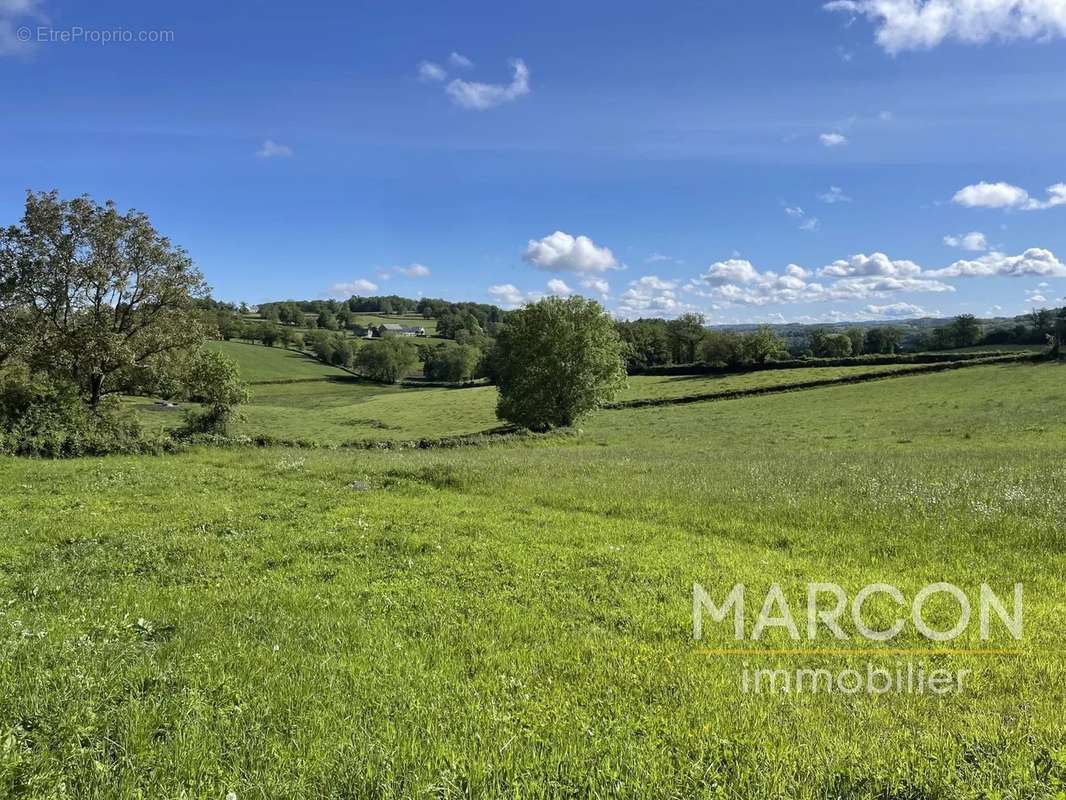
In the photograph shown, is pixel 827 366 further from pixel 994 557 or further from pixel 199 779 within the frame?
pixel 199 779

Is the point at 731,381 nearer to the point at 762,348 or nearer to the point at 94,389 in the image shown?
the point at 762,348

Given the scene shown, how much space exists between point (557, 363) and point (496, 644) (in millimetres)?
45048

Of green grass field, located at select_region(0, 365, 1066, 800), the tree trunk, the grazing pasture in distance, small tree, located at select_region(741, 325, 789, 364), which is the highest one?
small tree, located at select_region(741, 325, 789, 364)

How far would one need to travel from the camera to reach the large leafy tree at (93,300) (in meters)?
28.0

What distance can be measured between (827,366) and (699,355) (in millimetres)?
37786

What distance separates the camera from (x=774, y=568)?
9.66 metres

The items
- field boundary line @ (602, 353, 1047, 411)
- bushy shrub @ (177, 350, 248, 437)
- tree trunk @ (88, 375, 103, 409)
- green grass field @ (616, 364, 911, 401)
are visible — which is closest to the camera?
tree trunk @ (88, 375, 103, 409)

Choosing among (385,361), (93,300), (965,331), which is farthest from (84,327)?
(965,331)

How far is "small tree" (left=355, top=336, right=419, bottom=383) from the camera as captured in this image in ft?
443

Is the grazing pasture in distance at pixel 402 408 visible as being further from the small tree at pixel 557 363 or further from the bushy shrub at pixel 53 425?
the bushy shrub at pixel 53 425

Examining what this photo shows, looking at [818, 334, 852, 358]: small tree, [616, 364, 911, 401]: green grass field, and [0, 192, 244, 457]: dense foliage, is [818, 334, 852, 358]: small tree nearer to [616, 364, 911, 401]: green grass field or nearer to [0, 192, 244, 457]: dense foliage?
[616, 364, 911, 401]: green grass field

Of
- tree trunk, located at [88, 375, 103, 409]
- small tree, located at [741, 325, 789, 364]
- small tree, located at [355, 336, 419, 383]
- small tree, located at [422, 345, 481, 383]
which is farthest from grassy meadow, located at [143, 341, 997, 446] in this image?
small tree, located at [422, 345, 481, 383]

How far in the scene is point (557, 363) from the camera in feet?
168

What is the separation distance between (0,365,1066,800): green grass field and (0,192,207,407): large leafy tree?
49.1ft
